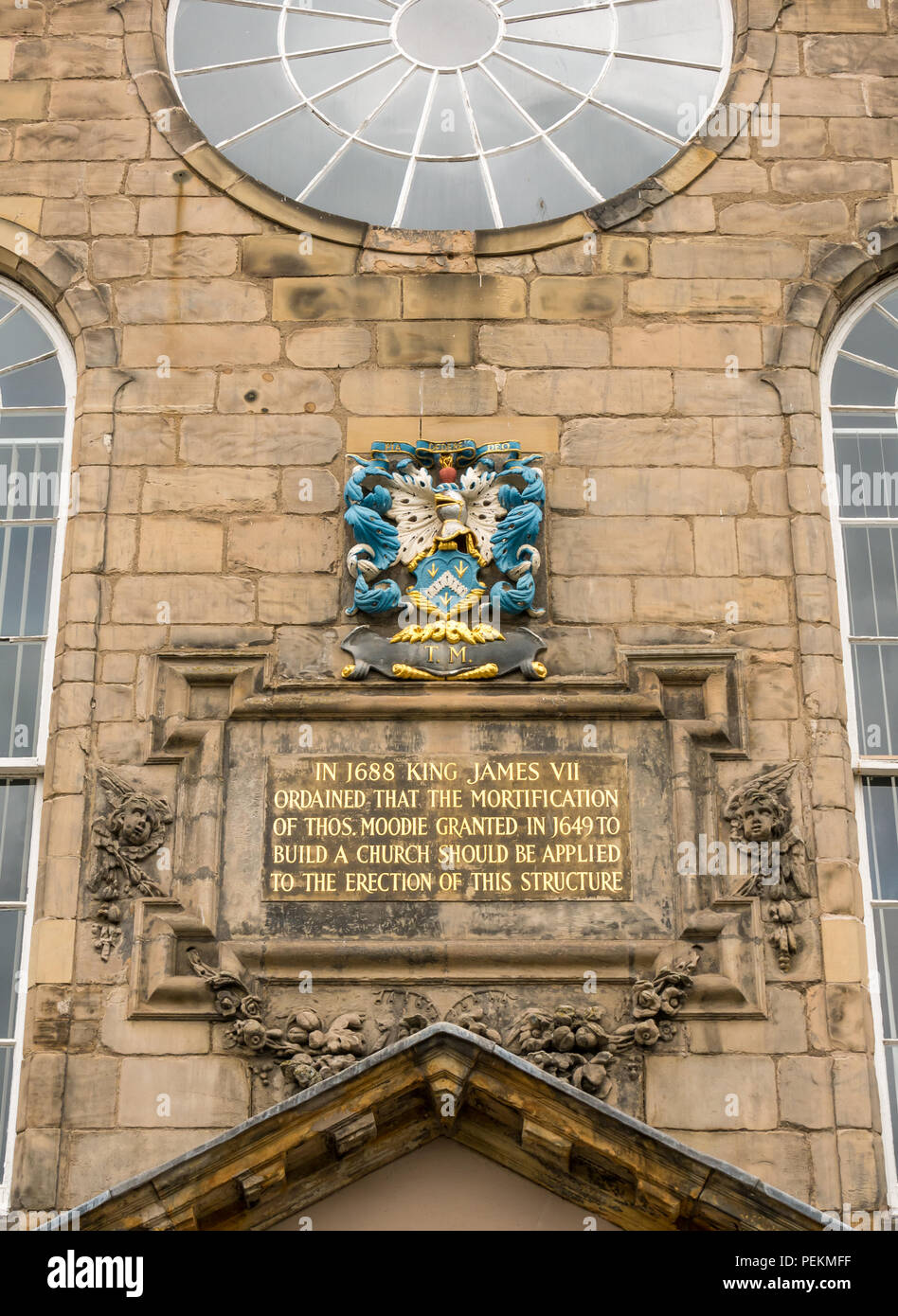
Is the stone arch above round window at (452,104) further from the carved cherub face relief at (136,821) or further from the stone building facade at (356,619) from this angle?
the carved cherub face relief at (136,821)

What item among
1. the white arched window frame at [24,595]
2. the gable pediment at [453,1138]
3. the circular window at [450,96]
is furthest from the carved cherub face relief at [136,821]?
A: the circular window at [450,96]

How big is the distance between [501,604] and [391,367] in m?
1.55

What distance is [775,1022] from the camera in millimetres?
9812

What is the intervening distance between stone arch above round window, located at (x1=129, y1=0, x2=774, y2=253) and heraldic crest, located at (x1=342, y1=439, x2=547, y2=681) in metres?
1.47

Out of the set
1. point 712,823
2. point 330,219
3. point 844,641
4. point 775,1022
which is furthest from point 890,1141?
point 330,219

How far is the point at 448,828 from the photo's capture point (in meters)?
10.2

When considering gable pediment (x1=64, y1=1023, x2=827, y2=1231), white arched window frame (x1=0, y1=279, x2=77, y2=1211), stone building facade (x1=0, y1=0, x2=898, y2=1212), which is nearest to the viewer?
gable pediment (x1=64, y1=1023, x2=827, y2=1231)

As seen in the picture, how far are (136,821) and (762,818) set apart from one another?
2989mm

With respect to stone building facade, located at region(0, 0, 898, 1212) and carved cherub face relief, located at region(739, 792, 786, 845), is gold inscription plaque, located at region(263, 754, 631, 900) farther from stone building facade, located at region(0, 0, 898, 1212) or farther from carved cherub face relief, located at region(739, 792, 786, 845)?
carved cherub face relief, located at region(739, 792, 786, 845)

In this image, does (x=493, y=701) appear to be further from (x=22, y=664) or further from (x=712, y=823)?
(x=22, y=664)

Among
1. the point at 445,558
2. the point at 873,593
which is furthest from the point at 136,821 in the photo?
the point at 873,593

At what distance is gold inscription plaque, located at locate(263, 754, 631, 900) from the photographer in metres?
10.1

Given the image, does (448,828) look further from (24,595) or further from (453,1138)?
(24,595)

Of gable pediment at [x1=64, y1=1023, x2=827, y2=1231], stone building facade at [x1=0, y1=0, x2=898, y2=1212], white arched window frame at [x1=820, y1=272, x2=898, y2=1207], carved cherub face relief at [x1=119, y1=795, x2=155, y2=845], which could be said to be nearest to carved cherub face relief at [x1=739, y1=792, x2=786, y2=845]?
stone building facade at [x1=0, y1=0, x2=898, y2=1212]
